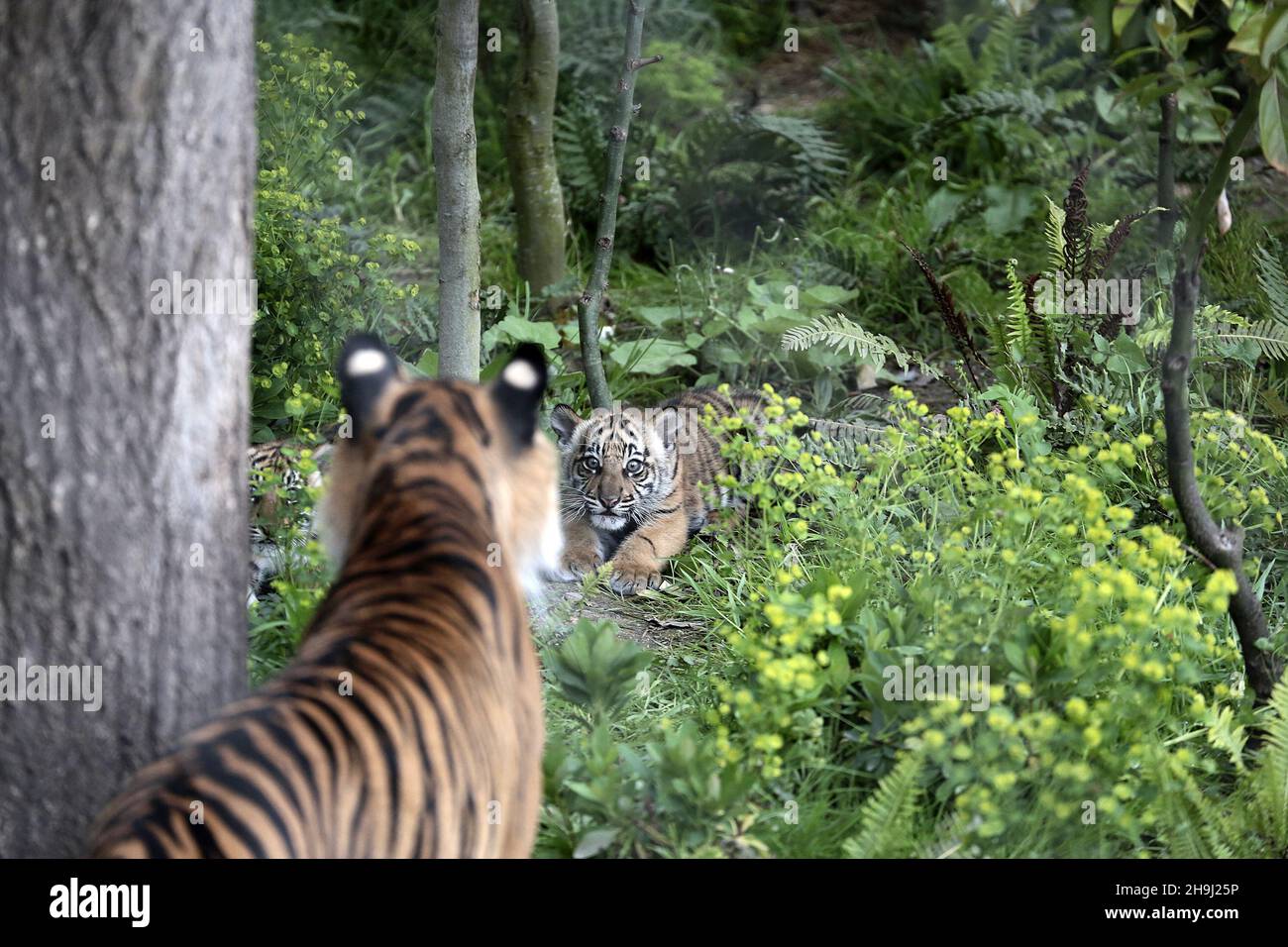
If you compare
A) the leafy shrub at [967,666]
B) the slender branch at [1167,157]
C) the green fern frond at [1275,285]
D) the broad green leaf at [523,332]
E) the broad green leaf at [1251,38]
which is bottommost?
the leafy shrub at [967,666]

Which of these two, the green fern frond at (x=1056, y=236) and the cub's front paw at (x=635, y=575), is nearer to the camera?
the cub's front paw at (x=635, y=575)

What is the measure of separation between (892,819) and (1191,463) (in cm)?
155

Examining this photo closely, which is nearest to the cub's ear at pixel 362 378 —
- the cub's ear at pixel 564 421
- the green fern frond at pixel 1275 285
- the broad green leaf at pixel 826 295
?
the cub's ear at pixel 564 421

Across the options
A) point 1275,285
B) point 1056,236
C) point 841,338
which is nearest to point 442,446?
point 841,338

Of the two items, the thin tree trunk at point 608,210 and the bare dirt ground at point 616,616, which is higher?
the thin tree trunk at point 608,210

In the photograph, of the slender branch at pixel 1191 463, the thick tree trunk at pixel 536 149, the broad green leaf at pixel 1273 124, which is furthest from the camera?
the thick tree trunk at pixel 536 149

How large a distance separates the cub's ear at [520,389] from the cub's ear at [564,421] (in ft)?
9.05

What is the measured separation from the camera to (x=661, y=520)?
593cm

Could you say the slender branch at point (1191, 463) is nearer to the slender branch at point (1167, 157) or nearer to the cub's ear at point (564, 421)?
the slender branch at point (1167, 157)

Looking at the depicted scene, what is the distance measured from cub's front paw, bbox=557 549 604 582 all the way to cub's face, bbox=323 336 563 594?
8.08 feet

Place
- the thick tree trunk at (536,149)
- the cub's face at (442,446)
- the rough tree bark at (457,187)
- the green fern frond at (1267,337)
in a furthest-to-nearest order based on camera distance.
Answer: the thick tree trunk at (536,149) → the green fern frond at (1267,337) → the rough tree bark at (457,187) → the cub's face at (442,446)

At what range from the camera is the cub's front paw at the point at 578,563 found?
18.7 ft

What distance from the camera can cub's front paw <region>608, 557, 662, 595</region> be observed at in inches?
220

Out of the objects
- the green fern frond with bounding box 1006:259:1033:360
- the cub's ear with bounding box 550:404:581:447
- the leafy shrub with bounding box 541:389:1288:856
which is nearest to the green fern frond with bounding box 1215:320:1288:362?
the green fern frond with bounding box 1006:259:1033:360
